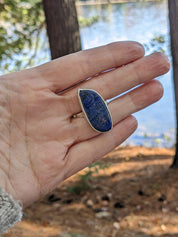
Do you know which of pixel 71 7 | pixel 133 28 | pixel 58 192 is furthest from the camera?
pixel 133 28

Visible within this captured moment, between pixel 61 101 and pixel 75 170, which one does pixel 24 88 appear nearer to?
pixel 61 101

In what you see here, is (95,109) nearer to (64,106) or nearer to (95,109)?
(95,109)

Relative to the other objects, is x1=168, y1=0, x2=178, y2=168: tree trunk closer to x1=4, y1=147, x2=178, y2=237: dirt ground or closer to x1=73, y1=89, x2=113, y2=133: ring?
x1=4, y1=147, x2=178, y2=237: dirt ground

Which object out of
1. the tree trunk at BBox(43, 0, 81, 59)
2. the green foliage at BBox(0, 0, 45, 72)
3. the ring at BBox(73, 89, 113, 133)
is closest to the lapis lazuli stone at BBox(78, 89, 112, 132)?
the ring at BBox(73, 89, 113, 133)

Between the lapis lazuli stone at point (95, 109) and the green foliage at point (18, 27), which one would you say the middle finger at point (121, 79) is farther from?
the green foliage at point (18, 27)

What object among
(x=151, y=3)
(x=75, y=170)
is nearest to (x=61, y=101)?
(x=75, y=170)

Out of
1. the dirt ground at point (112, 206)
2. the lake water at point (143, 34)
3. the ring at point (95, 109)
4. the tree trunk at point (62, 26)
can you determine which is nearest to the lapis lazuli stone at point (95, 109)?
the ring at point (95, 109)
